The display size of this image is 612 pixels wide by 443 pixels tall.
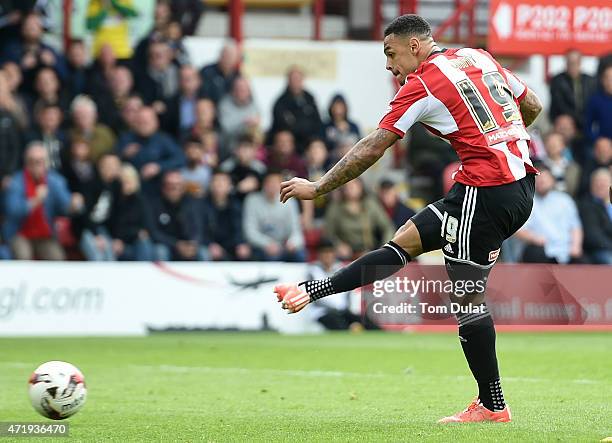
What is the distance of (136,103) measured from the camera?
19.0 m

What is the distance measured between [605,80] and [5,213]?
31.4 ft

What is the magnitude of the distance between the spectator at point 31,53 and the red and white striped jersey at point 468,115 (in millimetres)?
12028

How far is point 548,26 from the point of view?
20109 mm

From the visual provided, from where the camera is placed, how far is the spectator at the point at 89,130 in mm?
18500

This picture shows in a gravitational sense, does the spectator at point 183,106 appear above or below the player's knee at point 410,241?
below

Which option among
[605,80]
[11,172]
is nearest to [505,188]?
[11,172]

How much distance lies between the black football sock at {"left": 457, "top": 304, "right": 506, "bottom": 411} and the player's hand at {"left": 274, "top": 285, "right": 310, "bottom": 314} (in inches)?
39.3

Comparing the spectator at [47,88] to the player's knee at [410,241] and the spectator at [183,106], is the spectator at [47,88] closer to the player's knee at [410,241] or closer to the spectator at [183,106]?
the spectator at [183,106]

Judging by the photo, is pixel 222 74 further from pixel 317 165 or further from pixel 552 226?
pixel 552 226

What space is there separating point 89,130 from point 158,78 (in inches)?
71.7

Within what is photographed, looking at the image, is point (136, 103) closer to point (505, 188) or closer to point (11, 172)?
point (11, 172)

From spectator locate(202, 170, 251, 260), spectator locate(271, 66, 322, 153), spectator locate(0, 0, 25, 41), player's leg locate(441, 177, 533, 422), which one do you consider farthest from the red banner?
player's leg locate(441, 177, 533, 422)

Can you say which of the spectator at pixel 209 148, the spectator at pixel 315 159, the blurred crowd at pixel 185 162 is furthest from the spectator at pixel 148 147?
the spectator at pixel 315 159

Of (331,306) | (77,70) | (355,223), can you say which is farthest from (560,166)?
(77,70)
